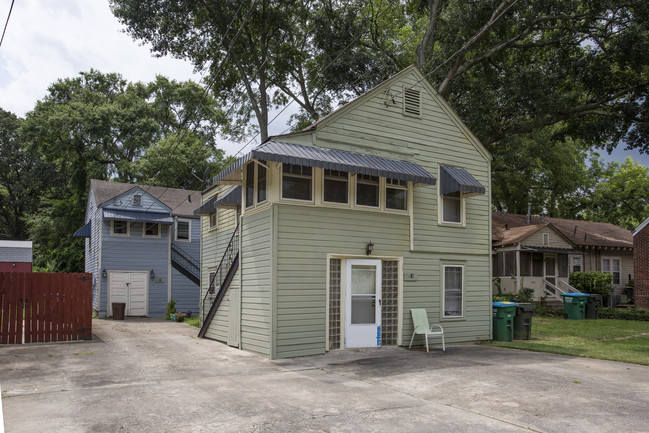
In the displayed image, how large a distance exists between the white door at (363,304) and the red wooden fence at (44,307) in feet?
23.7

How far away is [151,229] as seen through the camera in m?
24.4

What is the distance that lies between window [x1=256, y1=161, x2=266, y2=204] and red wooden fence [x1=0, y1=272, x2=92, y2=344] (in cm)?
557

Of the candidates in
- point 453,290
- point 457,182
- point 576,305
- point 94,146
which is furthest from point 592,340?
point 94,146

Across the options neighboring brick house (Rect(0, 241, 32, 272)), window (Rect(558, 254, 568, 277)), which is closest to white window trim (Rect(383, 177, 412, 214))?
window (Rect(558, 254, 568, 277))

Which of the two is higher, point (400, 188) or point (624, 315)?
point (400, 188)

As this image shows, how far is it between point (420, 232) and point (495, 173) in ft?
70.3

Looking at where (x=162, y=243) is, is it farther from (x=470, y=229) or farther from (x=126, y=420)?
(x=126, y=420)

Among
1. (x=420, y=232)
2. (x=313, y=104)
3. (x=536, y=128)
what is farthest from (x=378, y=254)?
(x=313, y=104)

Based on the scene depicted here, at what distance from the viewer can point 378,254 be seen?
11867mm

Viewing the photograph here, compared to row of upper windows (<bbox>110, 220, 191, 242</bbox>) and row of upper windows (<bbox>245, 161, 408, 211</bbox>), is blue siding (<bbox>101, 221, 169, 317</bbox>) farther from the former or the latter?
row of upper windows (<bbox>245, 161, 408, 211</bbox>)

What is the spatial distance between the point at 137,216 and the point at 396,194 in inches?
599

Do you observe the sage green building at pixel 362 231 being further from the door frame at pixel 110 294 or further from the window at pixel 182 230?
the window at pixel 182 230

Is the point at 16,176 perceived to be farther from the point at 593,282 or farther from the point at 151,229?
the point at 593,282

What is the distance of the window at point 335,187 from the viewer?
1132 cm
